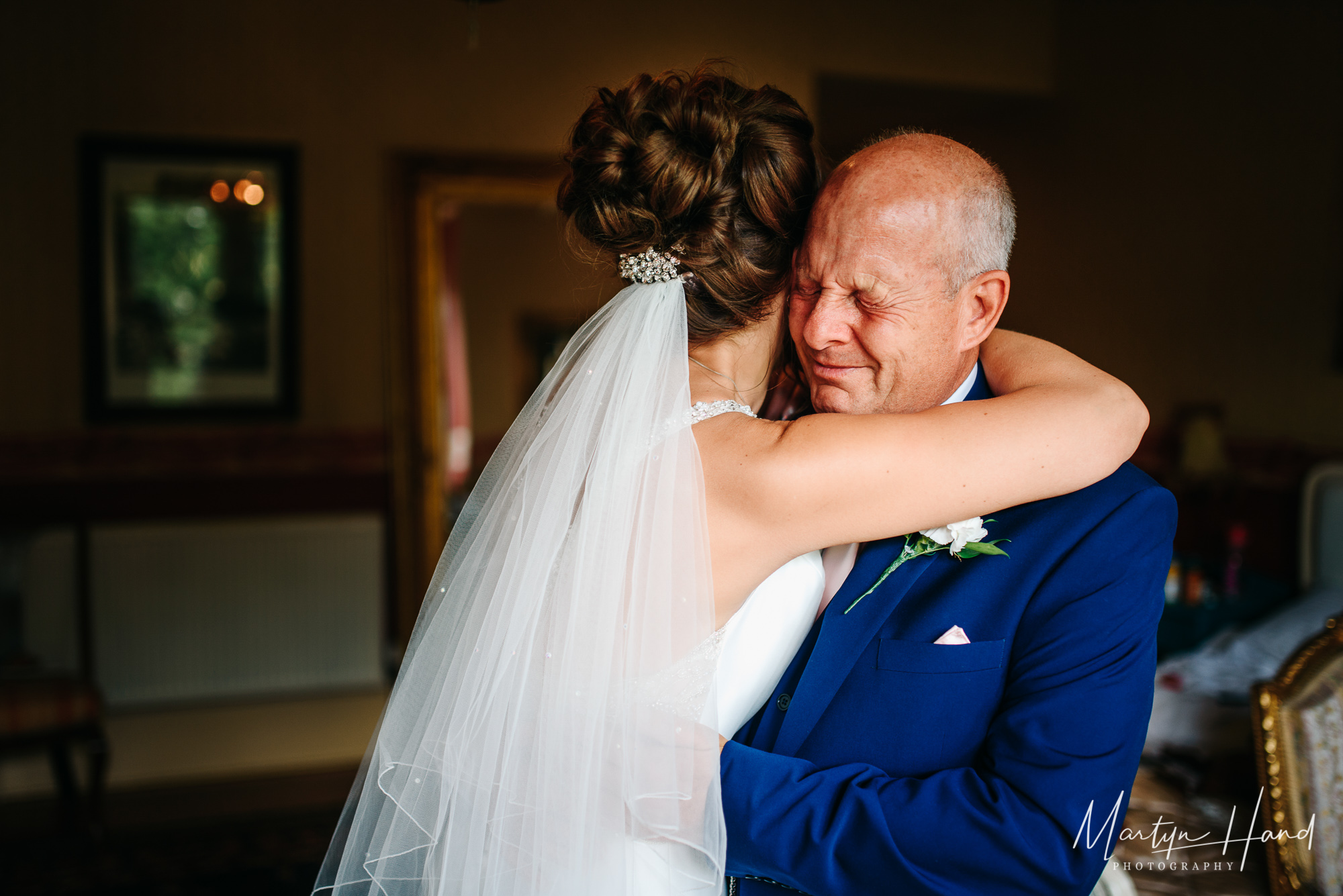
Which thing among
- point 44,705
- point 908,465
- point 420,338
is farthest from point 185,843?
point 908,465

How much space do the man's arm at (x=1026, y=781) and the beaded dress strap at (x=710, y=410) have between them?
1.49 feet

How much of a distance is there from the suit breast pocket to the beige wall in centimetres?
398

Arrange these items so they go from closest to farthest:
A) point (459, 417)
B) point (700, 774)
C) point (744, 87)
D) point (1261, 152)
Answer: point (700, 774)
point (744, 87)
point (1261, 152)
point (459, 417)

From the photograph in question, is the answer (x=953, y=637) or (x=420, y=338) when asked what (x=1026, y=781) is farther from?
(x=420, y=338)

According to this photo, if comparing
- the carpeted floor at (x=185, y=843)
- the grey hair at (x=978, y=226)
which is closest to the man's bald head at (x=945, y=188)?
the grey hair at (x=978, y=226)

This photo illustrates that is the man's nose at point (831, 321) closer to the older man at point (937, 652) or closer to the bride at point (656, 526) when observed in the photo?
the older man at point (937, 652)

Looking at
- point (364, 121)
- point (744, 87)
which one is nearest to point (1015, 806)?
point (744, 87)

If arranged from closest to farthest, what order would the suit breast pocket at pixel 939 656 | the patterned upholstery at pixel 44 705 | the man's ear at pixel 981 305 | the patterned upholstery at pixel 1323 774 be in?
the suit breast pocket at pixel 939 656 → the man's ear at pixel 981 305 → the patterned upholstery at pixel 1323 774 → the patterned upholstery at pixel 44 705

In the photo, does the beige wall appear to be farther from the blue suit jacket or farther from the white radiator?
the blue suit jacket

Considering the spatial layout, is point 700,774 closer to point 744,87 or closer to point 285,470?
point 744,87

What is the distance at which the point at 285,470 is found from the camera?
502 cm

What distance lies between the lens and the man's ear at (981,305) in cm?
127

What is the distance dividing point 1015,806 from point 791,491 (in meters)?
0.46

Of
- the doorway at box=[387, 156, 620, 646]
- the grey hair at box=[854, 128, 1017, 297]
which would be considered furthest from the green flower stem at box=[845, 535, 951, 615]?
the doorway at box=[387, 156, 620, 646]
